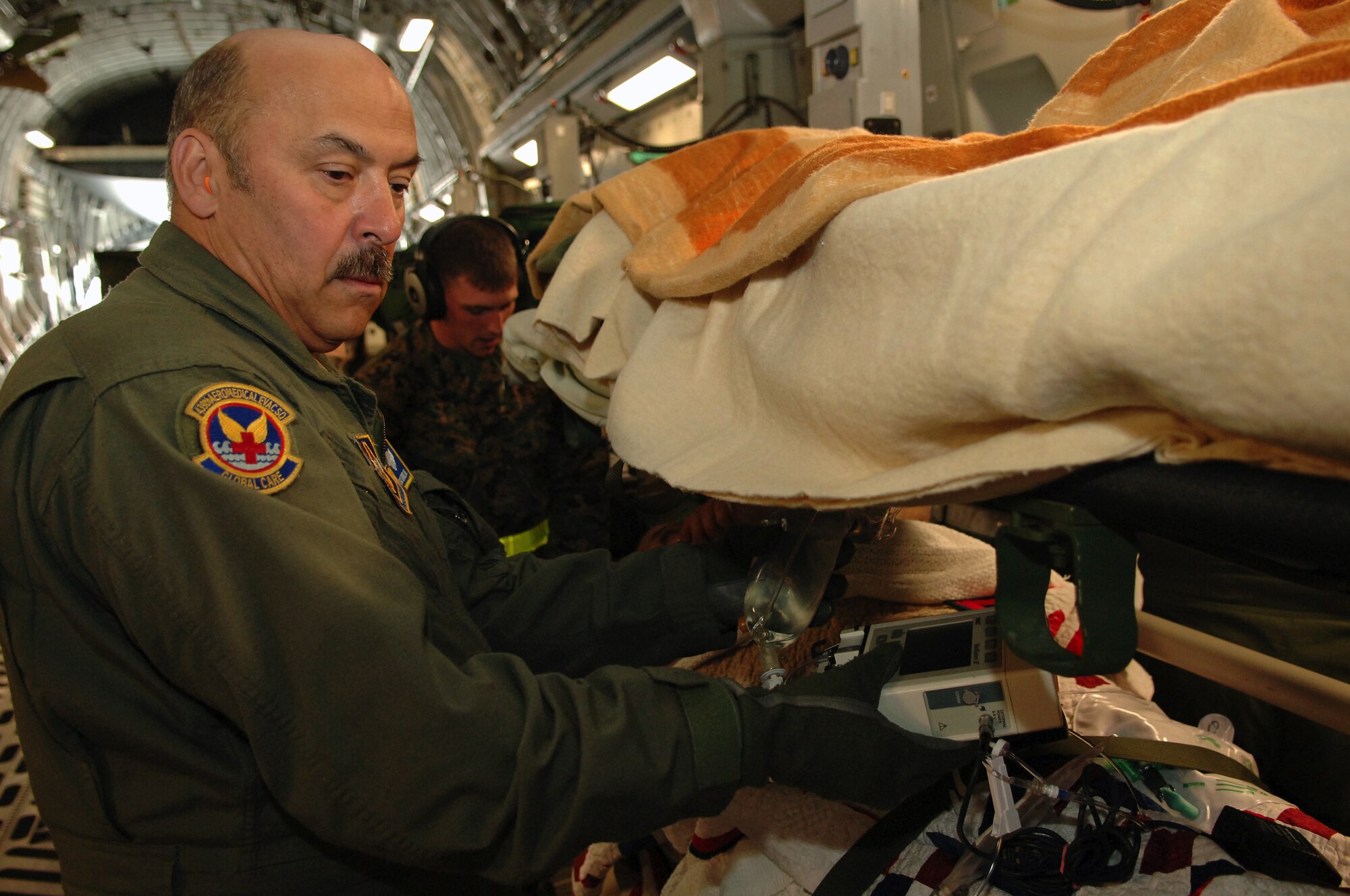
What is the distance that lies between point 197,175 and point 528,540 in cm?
173

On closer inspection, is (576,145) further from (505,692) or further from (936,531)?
(505,692)

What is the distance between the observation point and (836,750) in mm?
751

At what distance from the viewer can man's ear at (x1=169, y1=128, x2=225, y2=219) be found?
982mm

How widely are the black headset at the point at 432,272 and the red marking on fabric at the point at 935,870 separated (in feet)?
6.77

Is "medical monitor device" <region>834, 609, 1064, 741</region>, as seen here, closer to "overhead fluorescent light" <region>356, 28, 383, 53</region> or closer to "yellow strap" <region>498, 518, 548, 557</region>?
"yellow strap" <region>498, 518, 548, 557</region>

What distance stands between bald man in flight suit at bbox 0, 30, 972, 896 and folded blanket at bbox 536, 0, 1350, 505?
0.93 ft

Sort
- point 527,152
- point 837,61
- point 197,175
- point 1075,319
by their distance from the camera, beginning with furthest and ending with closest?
point 527,152, point 837,61, point 197,175, point 1075,319

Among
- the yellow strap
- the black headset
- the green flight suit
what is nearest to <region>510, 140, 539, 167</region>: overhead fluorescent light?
the black headset

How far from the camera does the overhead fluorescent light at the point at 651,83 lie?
3.96m

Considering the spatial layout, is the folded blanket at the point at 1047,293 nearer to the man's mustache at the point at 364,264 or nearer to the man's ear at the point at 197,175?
the man's mustache at the point at 364,264

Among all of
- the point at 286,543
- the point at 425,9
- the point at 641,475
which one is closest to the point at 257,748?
the point at 286,543

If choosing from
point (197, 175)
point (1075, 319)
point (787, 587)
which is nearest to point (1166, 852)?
point (787, 587)

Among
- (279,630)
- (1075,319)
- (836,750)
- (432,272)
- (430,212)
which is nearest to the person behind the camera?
(1075,319)

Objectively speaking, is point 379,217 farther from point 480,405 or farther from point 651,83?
point 651,83
